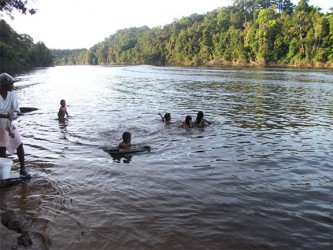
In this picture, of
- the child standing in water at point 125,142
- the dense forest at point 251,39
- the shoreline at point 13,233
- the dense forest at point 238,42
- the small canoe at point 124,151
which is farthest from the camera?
the dense forest at point 251,39

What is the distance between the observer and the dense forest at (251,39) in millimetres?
81000

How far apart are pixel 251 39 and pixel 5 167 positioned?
104m

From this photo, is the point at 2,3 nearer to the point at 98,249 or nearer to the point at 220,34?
the point at 98,249

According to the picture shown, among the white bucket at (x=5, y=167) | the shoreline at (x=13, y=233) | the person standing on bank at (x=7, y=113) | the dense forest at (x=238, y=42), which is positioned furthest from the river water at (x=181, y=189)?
the dense forest at (x=238, y=42)

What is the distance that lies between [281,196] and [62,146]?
756 centimetres

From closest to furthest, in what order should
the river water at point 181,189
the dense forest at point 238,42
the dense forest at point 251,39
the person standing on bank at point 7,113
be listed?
the river water at point 181,189 → the person standing on bank at point 7,113 → the dense forest at point 238,42 → the dense forest at point 251,39

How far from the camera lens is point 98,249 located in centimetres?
475

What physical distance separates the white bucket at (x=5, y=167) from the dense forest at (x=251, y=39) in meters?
82.3

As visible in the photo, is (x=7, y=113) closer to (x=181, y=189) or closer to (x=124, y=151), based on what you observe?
(x=124, y=151)

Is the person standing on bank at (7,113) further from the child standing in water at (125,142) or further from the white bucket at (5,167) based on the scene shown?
the child standing in water at (125,142)

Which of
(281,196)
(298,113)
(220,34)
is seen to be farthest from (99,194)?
(220,34)

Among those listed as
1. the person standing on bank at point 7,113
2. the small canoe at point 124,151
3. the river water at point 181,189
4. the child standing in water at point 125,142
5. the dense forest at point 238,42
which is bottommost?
the river water at point 181,189

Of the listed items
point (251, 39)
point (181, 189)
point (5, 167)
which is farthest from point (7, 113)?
point (251, 39)

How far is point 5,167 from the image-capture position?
263 inches
